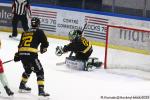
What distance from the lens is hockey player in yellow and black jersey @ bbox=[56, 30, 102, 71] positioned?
391 inches

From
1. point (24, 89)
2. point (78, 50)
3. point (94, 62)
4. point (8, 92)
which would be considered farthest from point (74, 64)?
point (8, 92)

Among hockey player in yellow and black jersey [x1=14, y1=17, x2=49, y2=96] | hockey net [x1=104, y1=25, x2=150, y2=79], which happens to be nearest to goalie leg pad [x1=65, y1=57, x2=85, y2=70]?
hockey net [x1=104, y1=25, x2=150, y2=79]

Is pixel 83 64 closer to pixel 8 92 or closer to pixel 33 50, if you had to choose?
pixel 33 50

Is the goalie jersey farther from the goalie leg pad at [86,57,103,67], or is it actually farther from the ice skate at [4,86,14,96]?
the ice skate at [4,86,14,96]

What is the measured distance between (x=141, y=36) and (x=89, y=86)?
2056 mm

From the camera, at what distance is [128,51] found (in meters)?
10.3

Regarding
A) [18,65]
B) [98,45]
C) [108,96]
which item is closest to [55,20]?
[98,45]

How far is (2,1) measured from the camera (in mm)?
14367

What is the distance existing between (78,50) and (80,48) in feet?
0.18

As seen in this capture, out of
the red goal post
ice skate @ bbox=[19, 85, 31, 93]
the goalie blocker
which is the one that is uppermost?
the red goal post

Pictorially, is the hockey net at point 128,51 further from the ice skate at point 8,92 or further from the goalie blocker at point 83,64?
the ice skate at point 8,92

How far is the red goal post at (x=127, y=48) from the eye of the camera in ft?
32.8

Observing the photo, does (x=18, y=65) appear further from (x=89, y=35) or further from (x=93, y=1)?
(x=93, y=1)

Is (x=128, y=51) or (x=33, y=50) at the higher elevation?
(x=33, y=50)
